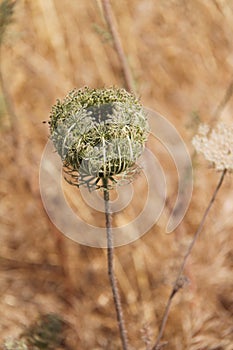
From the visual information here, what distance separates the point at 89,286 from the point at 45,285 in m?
0.16

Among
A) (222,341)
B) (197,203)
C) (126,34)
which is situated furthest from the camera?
(126,34)

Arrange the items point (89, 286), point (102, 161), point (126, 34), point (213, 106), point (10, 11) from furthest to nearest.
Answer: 1. point (126, 34)
2. point (213, 106)
3. point (89, 286)
4. point (10, 11)
5. point (102, 161)

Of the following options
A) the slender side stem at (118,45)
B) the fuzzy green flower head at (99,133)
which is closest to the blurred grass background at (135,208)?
the slender side stem at (118,45)

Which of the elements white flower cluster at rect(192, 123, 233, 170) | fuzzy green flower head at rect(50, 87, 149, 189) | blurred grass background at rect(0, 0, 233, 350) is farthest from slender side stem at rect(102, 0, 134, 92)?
fuzzy green flower head at rect(50, 87, 149, 189)

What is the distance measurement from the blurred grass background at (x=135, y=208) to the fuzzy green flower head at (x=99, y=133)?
1.95ft

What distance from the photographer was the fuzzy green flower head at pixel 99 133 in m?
1.21

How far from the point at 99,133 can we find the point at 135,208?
1.33m

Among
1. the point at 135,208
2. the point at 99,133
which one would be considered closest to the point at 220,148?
the point at 99,133

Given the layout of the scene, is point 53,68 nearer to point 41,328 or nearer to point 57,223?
point 57,223

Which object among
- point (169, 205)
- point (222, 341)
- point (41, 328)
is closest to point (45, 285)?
point (41, 328)

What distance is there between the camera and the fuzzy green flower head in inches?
47.4

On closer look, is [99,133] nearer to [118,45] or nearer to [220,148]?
[220,148]

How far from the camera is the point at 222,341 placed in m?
1.95

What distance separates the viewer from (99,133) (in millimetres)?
1211
